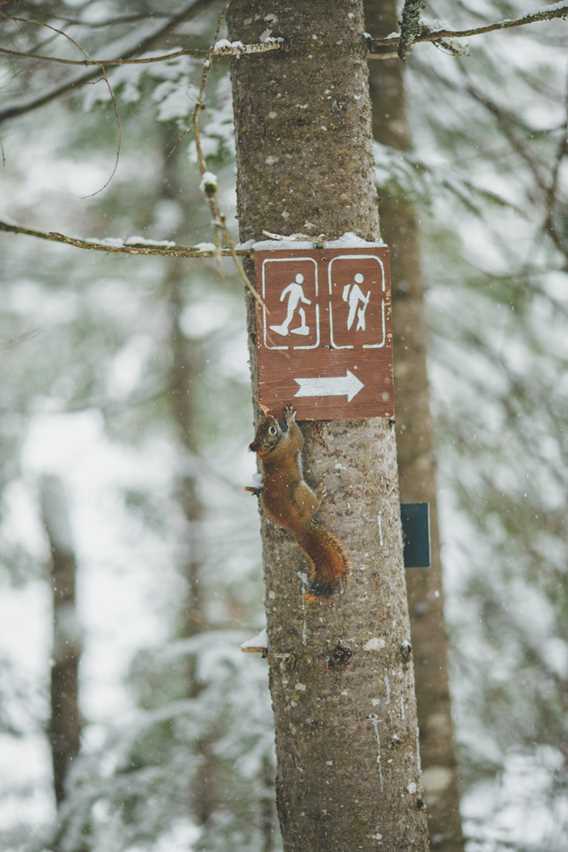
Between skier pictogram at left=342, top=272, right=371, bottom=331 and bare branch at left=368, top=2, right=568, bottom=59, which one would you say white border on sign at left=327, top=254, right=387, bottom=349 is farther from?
bare branch at left=368, top=2, right=568, bottom=59

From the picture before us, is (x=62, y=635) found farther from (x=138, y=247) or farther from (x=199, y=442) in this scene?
(x=138, y=247)

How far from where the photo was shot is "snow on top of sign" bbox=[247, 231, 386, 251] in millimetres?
1858

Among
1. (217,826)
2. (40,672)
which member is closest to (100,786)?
(217,826)

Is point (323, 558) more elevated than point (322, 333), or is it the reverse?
point (322, 333)

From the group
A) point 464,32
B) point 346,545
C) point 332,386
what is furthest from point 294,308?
point 464,32

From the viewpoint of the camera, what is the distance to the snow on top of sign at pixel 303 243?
6.10 ft

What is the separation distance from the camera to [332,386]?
→ 1.88 meters

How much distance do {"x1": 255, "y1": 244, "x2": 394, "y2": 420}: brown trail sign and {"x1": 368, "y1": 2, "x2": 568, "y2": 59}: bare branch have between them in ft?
1.97

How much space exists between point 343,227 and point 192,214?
3.94m

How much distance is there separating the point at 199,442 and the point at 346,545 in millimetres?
5503

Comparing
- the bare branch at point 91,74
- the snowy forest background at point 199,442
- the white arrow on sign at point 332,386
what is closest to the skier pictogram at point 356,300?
the white arrow on sign at point 332,386

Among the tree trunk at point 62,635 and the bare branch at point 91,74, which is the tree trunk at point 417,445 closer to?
the bare branch at point 91,74

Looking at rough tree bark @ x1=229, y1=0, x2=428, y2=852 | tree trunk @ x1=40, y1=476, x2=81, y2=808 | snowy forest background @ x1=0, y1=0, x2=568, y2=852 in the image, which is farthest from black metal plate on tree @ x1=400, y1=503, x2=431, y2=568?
tree trunk @ x1=40, y1=476, x2=81, y2=808

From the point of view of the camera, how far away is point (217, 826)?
15.7 feet
